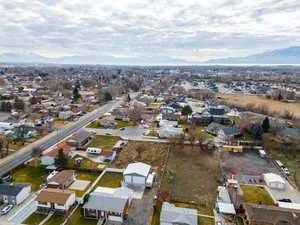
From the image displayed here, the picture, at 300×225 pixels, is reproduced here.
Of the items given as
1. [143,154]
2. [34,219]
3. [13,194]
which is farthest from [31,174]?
[143,154]

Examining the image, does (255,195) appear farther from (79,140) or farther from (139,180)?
(79,140)

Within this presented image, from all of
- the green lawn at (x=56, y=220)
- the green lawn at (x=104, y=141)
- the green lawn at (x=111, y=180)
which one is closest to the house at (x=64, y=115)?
the green lawn at (x=104, y=141)

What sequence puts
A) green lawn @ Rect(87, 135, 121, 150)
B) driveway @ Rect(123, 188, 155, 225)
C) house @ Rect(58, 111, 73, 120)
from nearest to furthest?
1. driveway @ Rect(123, 188, 155, 225)
2. green lawn @ Rect(87, 135, 121, 150)
3. house @ Rect(58, 111, 73, 120)

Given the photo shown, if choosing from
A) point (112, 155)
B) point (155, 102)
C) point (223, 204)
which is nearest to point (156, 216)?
point (223, 204)

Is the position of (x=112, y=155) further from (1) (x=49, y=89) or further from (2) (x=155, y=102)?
(1) (x=49, y=89)

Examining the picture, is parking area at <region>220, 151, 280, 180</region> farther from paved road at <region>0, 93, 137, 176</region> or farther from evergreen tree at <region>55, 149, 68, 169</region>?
paved road at <region>0, 93, 137, 176</region>

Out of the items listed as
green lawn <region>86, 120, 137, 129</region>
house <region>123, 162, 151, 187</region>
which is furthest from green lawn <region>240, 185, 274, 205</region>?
green lawn <region>86, 120, 137, 129</region>
